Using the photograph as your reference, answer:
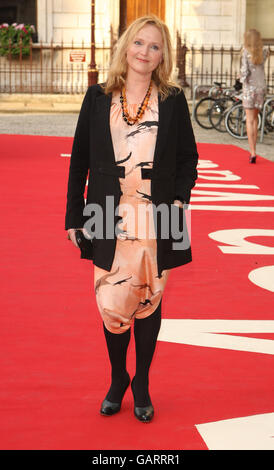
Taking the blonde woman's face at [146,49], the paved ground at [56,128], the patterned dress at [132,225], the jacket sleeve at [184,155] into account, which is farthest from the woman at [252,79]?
the patterned dress at [132,225]

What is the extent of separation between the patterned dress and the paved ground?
30.6 feet

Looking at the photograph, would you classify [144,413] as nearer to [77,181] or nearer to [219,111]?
[77,181]

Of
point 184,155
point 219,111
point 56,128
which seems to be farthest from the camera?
point 56,128

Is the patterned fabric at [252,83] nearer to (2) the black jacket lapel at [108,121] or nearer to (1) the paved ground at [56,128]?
(1) the paved ground at [56,128]

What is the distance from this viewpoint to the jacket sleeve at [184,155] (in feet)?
11.2

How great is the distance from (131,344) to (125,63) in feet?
5.33

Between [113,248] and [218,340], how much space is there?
1335 millimetres

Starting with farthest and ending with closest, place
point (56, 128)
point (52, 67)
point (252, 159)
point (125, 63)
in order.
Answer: point (52, 67), point (56, 128), point (252, 159), point (125, 63)

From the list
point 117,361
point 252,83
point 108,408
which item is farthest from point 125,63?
point 252,83

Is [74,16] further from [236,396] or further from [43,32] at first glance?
[236,396]

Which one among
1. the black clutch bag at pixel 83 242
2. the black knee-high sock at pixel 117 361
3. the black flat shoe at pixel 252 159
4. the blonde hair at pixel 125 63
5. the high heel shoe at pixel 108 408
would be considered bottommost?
the black flat shoe at pixel 252 159

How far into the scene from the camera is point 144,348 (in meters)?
3.43

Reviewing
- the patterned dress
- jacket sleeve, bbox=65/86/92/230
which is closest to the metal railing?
jacket sleeve, bbox=65/86/92/230

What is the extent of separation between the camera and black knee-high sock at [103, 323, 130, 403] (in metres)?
3.44
